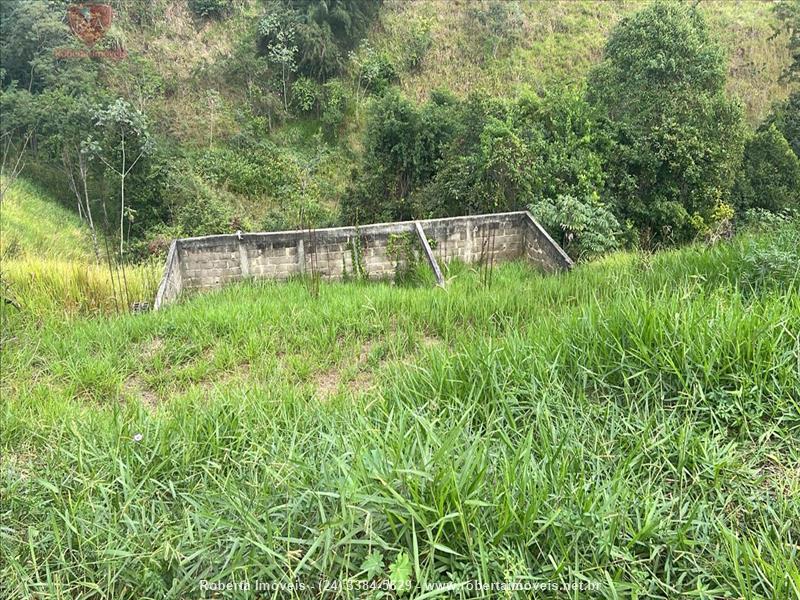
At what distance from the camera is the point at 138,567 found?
5.22 ft

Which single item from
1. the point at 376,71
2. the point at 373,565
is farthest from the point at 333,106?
the point at 373,565

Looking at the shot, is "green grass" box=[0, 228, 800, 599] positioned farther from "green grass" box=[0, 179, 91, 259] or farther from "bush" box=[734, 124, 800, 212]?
"bush" box=[734, 124, 800, 212]

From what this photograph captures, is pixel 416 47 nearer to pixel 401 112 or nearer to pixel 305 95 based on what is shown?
pixel 305 95

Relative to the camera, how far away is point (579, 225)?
26.3ft

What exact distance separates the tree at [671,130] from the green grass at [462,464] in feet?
21.6

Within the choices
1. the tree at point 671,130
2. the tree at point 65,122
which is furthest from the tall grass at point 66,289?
the tree at point 671,130

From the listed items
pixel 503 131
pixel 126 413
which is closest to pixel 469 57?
pixel 503 131

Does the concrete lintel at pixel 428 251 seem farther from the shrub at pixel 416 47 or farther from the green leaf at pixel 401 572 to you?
the shrub at pixel 416 47

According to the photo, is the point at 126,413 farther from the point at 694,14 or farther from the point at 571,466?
the point at 694,14

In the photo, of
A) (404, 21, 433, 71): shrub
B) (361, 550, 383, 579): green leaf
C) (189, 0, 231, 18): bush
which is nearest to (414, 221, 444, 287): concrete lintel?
(361, 550, 383, 579): green leaf

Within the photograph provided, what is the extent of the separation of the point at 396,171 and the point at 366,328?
7.70 meters

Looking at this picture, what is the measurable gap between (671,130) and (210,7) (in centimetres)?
1705

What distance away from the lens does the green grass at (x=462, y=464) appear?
1.43 meters

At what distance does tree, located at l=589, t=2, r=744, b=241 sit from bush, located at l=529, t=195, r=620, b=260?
1157mm
